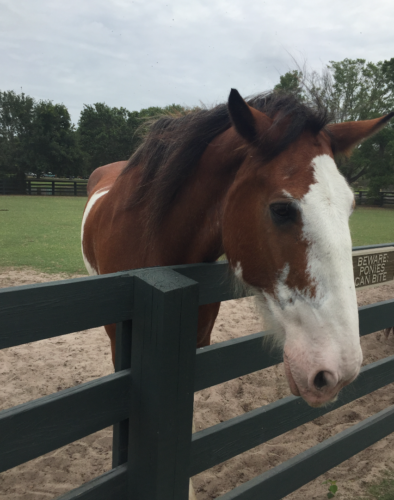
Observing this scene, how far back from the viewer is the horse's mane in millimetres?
1511

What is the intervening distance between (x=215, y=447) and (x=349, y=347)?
33.0 inches

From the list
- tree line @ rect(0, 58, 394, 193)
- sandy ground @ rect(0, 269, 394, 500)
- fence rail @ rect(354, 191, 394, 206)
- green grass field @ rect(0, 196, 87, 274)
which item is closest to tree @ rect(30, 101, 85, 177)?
tree line @ rect(0, 58, 394, 193)

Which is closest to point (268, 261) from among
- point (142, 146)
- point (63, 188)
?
point (142, 146)

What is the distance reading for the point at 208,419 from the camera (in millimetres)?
3160

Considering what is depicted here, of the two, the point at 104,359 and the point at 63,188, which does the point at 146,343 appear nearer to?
the point at 104,359

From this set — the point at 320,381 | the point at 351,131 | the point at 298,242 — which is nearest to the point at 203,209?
the point at 298,242

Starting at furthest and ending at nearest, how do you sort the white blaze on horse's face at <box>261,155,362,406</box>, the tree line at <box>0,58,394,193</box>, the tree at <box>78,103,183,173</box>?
1. the tree at <box>78,103,183,173</box>
2. the tree line at <box>0,58,394,193</box>
3. the white blaze on horse's face at <box>261,155,362,406</box>

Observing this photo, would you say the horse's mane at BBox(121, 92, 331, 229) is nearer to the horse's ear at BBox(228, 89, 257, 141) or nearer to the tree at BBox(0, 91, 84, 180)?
the horse's ear at BBox(228, 89, 257, 141)

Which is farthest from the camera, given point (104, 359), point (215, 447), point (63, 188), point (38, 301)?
point (63, 188)

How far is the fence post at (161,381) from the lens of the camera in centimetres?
119

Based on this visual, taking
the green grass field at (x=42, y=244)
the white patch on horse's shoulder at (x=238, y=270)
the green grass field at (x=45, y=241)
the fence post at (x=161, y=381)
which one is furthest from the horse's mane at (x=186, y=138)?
the green grass field at (x=42, y=244)

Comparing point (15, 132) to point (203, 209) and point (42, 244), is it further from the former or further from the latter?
point (203, 209)

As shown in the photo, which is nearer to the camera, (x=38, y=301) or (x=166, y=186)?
(x=38, y=301)

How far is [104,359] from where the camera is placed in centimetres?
409
